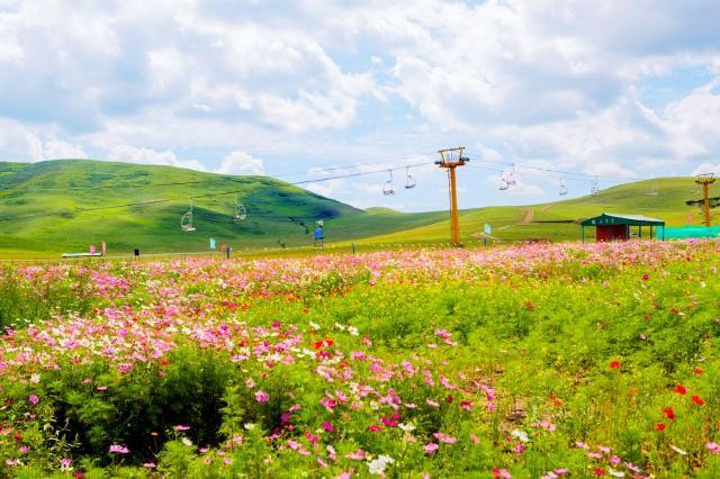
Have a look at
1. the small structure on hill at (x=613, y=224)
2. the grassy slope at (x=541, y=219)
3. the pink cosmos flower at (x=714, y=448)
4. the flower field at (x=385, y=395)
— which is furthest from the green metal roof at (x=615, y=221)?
the pink cosmos flower at (x=714, y=448)

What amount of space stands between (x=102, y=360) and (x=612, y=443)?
17.8 feet

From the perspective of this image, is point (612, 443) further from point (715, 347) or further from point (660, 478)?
point (715, 347)

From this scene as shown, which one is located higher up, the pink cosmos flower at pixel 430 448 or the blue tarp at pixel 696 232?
the blue tarp at pixel 696 232

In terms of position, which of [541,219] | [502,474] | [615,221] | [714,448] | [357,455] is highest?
[541,219]

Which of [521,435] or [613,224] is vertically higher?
[613,224]

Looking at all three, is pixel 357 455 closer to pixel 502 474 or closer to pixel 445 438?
pixel 445 438

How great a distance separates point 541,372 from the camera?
28.8 feet

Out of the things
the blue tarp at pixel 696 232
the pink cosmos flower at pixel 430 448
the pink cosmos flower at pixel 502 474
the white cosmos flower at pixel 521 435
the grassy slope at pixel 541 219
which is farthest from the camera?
the grassy slope at pixel 541 219

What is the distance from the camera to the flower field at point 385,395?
5.57 m

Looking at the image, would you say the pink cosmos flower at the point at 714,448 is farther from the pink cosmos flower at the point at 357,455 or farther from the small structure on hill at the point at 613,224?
the small structure on hill at the point at 613,224

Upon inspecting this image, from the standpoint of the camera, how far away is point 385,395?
681cm

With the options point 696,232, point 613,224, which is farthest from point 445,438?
point 696,232

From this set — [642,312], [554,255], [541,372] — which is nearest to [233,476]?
[541,372]

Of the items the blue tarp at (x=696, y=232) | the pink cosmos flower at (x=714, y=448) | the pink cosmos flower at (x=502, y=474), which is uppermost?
the blue tarp at (x=696, y=232)
